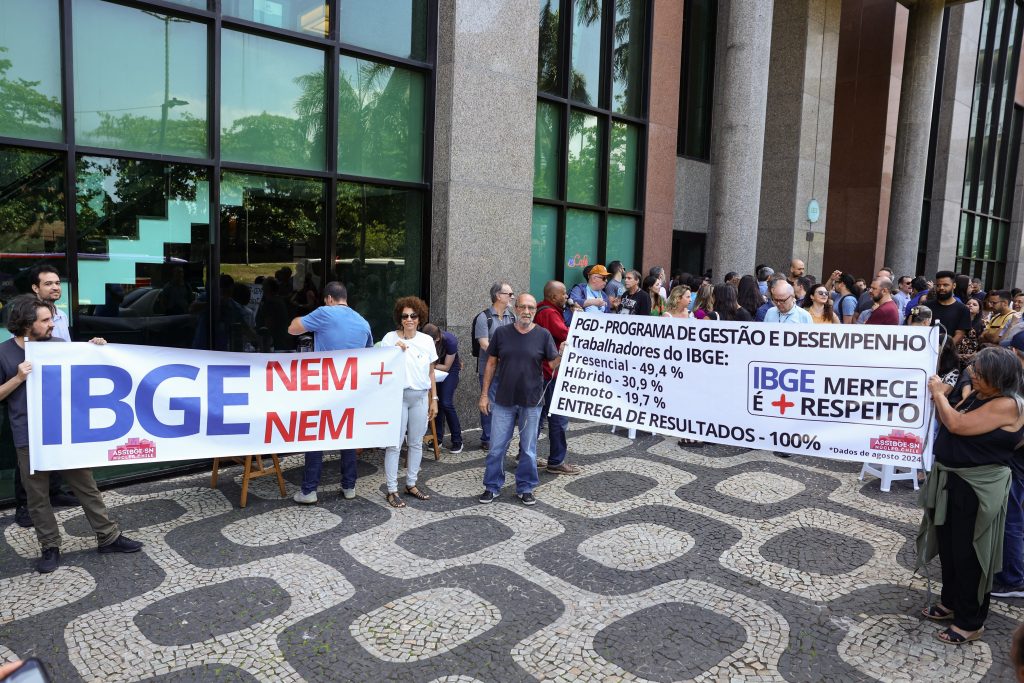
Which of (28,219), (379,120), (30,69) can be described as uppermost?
(379,120)

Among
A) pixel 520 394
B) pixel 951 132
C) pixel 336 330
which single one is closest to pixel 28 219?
pixel 336 330

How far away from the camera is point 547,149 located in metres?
11.3

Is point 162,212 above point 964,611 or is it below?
above

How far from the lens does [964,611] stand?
4434mm

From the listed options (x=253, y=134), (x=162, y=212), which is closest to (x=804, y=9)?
(x=253, y=134)

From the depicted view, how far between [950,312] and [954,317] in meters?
0.09

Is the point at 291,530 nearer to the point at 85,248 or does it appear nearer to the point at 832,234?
the point at 85,248

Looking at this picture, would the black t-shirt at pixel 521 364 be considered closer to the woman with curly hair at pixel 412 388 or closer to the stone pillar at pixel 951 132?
the woman with curly hair at pixel 412 388

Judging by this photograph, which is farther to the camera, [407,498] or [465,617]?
[407,498]

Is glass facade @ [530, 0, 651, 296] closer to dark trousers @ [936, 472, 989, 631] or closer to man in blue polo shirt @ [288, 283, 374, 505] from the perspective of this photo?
man in blue polo shirt @ [288, 283, 374, 505]

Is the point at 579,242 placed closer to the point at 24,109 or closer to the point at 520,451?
the point at 520,451

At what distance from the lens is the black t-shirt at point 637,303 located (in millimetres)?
9922

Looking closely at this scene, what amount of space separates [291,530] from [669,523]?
3165 mm

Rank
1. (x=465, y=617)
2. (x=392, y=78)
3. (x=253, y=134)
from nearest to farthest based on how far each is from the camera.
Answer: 1. (x=465, y=617)
2. (x=253, y=134)
3. (x=392, y=78)
